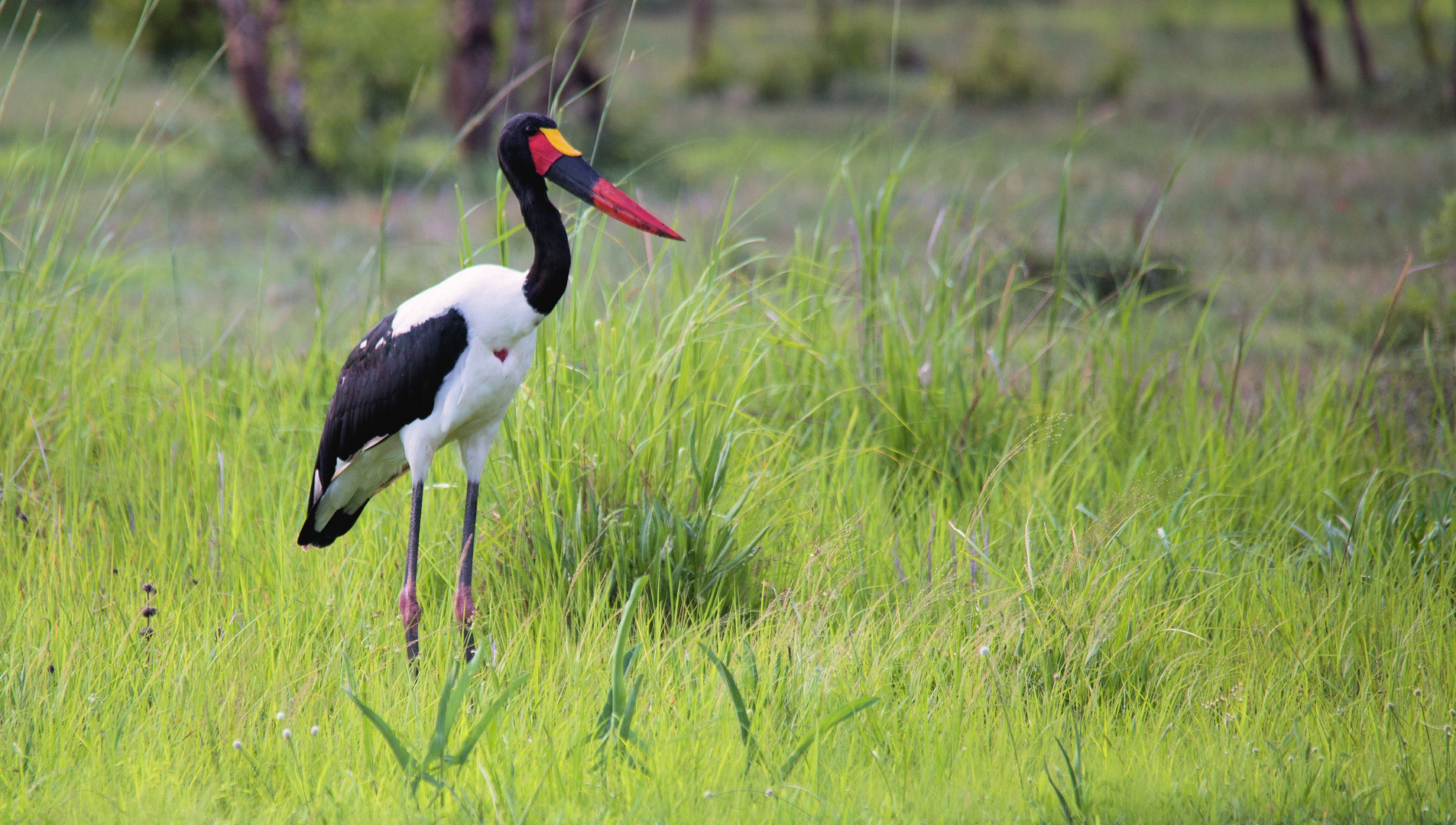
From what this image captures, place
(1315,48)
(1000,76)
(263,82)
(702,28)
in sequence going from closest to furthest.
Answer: (263,82)
(1315,48)
(1000,76)
(702,28)

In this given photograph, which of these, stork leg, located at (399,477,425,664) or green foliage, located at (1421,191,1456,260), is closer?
stork leg, located at (399,477,425,664)

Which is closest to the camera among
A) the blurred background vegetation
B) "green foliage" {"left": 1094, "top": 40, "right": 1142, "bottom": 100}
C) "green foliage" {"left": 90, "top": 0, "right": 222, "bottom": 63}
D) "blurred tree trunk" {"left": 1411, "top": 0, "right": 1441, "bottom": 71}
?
the blurred background vegetation

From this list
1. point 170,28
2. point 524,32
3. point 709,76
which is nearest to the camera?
point 524,32

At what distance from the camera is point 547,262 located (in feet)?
8.71

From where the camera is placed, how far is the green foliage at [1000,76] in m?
18.0

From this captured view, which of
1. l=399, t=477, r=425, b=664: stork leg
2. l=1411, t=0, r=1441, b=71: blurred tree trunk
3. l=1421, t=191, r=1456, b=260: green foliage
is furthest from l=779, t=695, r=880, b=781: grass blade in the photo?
l=1411, t=0, r=1441, b=71: blurred tree trunk

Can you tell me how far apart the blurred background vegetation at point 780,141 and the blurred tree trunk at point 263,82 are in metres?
0.03

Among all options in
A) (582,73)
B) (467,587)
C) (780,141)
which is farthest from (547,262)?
(780,141)

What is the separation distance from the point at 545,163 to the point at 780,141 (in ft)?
40.3

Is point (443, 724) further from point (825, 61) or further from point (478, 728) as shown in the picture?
point (825, 61)

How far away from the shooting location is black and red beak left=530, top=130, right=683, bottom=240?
2664 millimetres

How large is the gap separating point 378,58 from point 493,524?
979 centimetres

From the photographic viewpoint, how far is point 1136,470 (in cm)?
378

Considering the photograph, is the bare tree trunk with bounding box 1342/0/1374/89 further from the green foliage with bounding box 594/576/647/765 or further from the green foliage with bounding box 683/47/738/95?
the green foliage with bounding box 594/576/647/765
